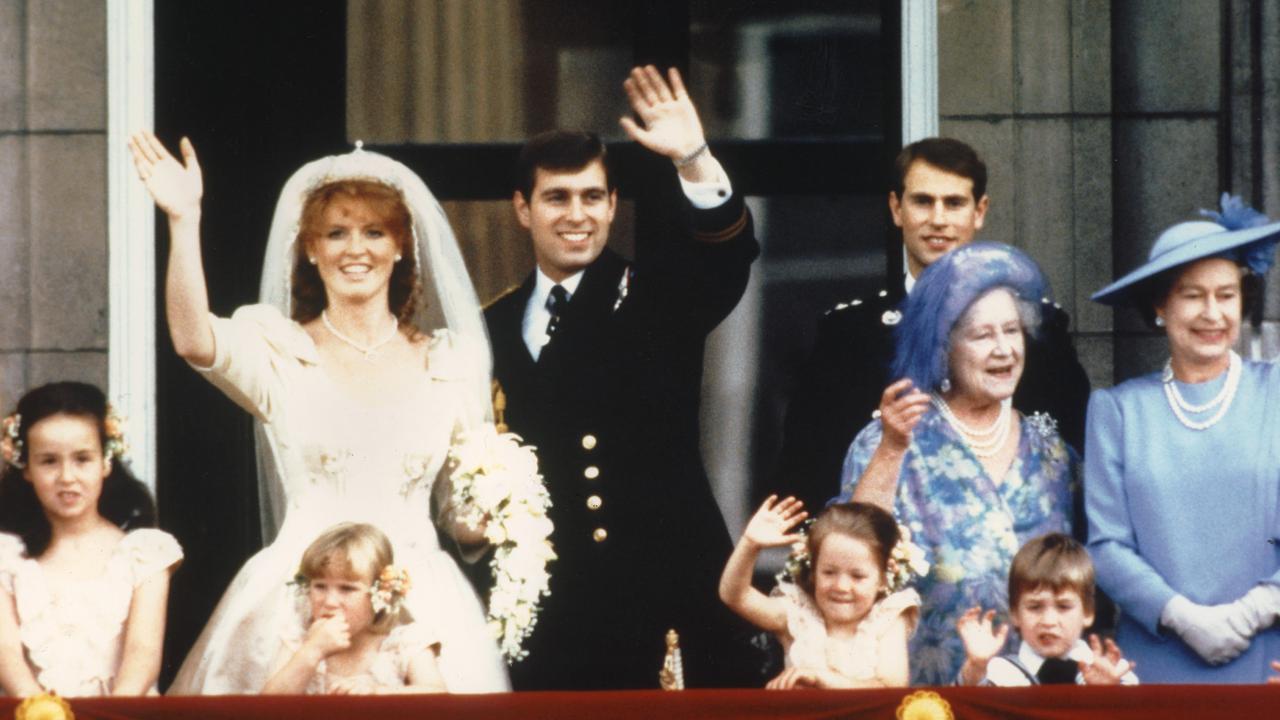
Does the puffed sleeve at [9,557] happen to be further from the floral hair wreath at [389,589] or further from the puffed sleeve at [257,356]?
the floral hair wreath at [389,589]

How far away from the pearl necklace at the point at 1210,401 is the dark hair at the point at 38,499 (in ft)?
9.13

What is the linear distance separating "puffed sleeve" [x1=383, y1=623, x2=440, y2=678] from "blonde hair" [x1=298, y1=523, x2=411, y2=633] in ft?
0.10

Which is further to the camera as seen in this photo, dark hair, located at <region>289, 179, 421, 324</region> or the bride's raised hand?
A: dark hair, located at <region>289, 179, 421, 324</region>

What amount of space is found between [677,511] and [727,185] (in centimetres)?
96

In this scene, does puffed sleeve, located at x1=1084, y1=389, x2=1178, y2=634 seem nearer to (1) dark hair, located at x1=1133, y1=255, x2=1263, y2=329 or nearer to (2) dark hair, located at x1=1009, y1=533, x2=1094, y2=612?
(2) dark hair, located at x1=1009, y1=533, x2=1094, y2=612

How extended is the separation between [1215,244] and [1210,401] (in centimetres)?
42

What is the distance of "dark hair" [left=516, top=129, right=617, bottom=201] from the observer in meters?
7.46

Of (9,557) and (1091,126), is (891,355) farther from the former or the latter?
(9,557)

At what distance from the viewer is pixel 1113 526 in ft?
22.7

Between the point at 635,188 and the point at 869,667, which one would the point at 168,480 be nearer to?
the point at 635,188

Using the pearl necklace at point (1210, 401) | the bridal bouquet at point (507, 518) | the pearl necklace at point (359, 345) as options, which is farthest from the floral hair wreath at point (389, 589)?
the pearl necklace at point (1210, 401)

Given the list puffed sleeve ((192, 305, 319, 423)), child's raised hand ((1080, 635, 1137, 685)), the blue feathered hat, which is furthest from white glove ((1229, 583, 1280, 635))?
puffed sleeve ((192, 305, 319, 423))

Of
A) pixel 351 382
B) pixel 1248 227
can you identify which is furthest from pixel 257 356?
pixel 1248 227

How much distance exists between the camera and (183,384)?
27.0ft
